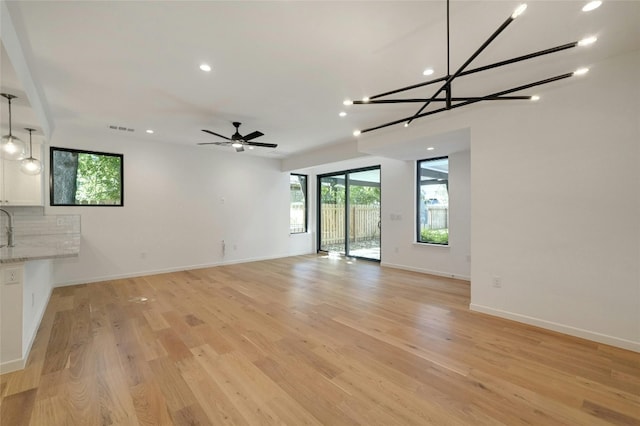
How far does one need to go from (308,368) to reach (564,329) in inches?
110

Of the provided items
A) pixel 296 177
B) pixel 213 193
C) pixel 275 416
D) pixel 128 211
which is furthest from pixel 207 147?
pixel 275 416

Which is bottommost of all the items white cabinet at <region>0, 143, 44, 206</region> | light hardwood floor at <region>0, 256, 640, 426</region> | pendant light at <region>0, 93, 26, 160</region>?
light hardwood floor at <region>0, 256, 640, 426</region>

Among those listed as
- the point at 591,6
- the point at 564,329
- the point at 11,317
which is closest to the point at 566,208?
the point at 564,329

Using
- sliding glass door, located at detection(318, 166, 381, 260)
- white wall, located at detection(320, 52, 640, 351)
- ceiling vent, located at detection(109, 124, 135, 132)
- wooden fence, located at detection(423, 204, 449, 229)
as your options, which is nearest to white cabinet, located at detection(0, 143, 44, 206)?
ceiling vent, located at detection(109, 124, 135, 132)

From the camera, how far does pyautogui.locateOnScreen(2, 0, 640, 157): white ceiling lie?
6.73ft

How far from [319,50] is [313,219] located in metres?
6.33

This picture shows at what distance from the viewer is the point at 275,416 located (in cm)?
181

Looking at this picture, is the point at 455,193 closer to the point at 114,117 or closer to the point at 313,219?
the point at 313,219

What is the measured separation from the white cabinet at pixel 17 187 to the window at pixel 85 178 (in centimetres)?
98

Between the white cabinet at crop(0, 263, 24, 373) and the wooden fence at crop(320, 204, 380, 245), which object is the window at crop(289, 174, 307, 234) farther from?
the white cabinet at crop(0, 263, 24, 373)

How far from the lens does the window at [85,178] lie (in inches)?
192

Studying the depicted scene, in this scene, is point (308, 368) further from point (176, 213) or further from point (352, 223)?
point (352, 223)

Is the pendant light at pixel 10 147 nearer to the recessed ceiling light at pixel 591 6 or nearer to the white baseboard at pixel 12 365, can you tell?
the white baseboard at pixel 12 365

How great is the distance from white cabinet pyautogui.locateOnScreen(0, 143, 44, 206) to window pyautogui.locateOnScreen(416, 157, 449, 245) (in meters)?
6.53
